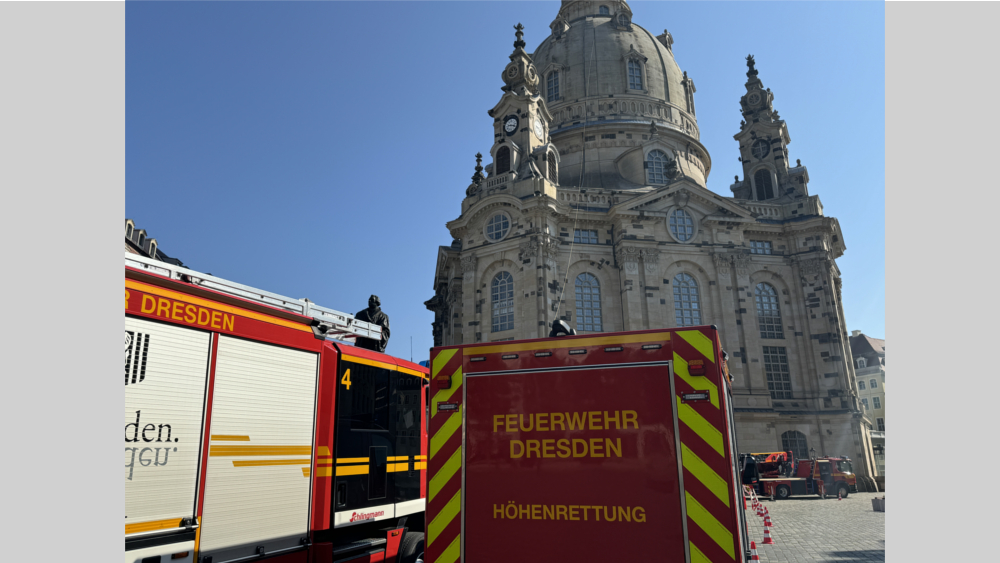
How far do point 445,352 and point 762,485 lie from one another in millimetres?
24726

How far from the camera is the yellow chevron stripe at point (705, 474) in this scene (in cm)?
483

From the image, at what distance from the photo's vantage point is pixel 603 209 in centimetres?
3525

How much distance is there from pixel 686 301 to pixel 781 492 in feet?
39.7

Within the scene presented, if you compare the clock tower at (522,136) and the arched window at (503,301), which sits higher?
the clock tower at (522,136)

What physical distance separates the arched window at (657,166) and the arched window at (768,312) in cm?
998

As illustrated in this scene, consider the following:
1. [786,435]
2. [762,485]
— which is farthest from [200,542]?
[786,435]

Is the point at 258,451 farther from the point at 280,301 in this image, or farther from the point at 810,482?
the point at 810,482

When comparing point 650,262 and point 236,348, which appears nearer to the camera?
point 236,348

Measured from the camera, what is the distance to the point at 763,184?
41438mm

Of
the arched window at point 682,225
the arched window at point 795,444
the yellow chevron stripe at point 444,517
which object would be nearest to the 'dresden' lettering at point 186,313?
the yellow chevron stripe at point 444,517

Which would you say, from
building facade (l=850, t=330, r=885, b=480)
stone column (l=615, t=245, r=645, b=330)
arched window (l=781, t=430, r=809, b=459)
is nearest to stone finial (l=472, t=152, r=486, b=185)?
stone column (l=615, t=245, r=645, b=330)

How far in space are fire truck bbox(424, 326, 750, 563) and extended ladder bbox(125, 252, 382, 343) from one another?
6.73 ft

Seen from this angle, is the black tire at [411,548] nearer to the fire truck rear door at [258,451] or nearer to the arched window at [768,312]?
the fire truck rear door at [258,451]

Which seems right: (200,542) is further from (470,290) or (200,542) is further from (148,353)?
(470,290)
